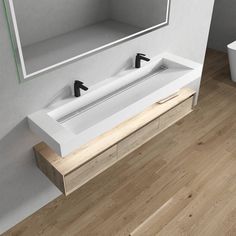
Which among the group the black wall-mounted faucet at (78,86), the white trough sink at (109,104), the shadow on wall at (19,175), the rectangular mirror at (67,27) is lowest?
the shadow on wall at (19,175)

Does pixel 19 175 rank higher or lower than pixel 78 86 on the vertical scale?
lower

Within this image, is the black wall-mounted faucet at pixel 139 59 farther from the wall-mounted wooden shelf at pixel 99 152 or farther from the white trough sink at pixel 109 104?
the wall-mounted wooden shelf at pixel 99 152

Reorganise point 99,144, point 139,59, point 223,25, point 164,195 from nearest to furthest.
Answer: point 99,144 → point 139,59 → point 164,195 → point 223,25

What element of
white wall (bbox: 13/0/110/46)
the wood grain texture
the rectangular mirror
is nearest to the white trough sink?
the wood grain texture

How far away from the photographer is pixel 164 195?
2.28 metres

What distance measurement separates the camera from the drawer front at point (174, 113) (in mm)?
2113

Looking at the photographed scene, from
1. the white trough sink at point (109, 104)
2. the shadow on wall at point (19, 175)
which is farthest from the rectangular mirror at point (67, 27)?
the shadow on wall at point (19, 175)

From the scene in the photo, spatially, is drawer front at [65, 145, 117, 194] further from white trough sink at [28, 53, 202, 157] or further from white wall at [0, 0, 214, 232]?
white wall at [0, 0, 214, 232]

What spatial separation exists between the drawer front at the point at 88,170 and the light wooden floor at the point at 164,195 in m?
0.46

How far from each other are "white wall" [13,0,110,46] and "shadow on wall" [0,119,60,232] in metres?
0.48

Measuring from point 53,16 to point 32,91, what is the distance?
1.37ft

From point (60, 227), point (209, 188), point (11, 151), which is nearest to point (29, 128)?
point (11, 151)

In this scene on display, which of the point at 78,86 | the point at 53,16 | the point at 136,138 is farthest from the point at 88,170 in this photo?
the point at 53,16

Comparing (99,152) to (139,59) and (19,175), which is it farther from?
(139,59)
